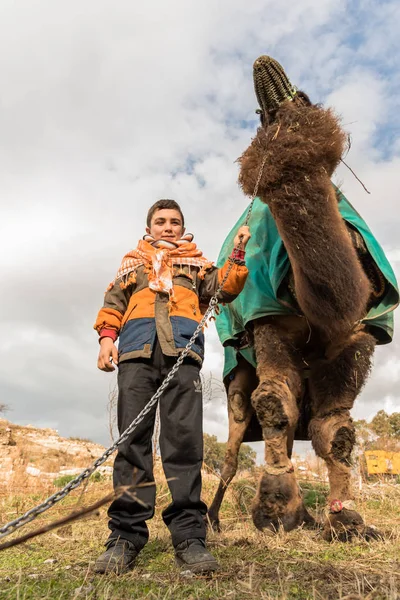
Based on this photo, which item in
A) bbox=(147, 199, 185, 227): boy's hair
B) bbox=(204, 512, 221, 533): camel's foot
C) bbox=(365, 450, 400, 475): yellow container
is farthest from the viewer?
bbox=(365, 450, 400, 475): yellow container

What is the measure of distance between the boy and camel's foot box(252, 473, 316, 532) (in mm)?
1094

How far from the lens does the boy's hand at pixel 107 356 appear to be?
10.9ft

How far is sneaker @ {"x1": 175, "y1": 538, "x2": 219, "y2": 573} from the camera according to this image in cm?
271

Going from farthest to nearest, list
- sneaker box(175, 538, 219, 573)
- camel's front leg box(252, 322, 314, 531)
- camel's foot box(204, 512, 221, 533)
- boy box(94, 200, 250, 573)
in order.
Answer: camel's foot box(204, 512, 221, 533) → camel's front leg box(252, 322, 314, 531) → boy box(94, 200, 250, 573) → sneaker box(175, 538, 219, 573)

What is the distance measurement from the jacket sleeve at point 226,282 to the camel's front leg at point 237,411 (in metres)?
2.20

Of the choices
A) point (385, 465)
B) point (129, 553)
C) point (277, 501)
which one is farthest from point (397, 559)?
point (385, 465)

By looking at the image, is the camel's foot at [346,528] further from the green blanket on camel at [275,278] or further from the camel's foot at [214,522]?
the green blanket on camel at [275,278]

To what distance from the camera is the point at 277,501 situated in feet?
13.3

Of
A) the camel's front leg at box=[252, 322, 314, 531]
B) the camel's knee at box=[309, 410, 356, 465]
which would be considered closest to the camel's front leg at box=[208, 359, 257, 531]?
the camel's front leg at box=[252, 322, 314, 531]

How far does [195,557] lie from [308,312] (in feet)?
6.51

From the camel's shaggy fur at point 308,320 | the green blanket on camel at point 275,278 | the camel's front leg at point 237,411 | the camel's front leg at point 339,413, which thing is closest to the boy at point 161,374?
the camel's shaggy fur at point 308,320

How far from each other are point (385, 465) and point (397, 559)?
255 inches

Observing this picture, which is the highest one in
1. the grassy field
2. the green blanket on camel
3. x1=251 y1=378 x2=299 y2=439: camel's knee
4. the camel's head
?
the camel's head

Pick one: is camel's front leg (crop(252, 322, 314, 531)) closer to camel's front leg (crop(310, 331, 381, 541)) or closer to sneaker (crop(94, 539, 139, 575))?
camel's front leg (crop(310, 331, 381, 541))
